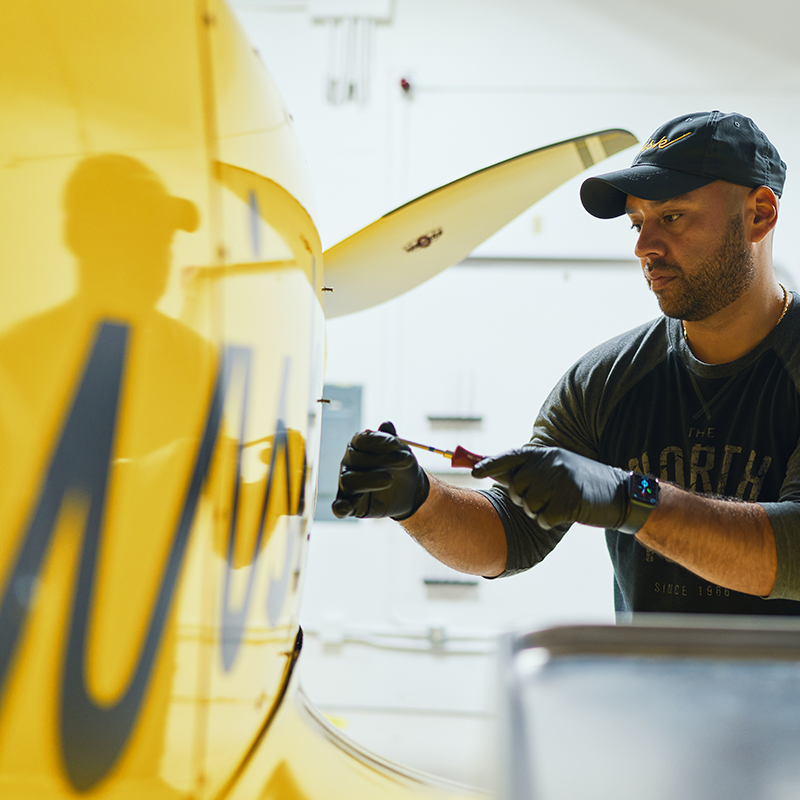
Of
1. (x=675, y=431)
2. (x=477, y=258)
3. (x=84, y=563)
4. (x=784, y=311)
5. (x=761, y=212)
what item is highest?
(x=477, y=258)

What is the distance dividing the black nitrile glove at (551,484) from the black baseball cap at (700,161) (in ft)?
1.99

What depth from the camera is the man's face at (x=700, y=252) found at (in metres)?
1.28

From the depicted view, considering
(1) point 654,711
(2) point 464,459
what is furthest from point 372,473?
(1) point 654,711

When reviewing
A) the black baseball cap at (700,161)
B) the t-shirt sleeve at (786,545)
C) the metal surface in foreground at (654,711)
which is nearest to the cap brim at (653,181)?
the black baseball cap at (700,161)

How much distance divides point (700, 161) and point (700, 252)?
0.54ft

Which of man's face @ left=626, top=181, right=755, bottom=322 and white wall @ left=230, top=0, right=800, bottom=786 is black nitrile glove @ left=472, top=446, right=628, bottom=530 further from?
white wall @ left=230, top=0, right=800, bottom=786

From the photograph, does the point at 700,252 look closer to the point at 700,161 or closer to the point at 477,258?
the point at 700,161

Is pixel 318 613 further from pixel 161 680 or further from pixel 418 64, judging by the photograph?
pixel 161 680

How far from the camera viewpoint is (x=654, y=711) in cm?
49

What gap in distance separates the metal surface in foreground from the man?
0.53 m

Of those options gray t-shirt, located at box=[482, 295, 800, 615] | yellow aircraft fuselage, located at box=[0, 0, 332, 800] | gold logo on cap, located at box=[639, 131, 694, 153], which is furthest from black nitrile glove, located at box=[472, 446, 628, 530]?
gold logo on cap, located at box=[639, 131, 694, 153]

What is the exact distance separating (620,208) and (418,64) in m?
1.67

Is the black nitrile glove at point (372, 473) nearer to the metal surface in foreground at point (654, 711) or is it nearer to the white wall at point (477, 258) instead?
the metal surface in foreground at point (654, 711)

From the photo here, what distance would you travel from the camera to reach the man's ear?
133 cm
